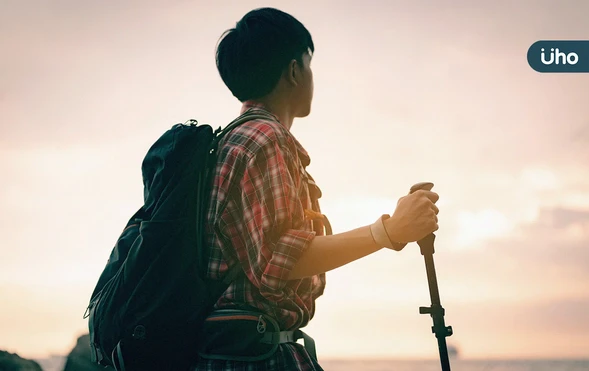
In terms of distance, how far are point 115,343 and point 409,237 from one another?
998 millimetres

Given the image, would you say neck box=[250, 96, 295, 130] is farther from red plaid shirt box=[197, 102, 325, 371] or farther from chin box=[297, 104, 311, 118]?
red plaid shirt box=[197, 102, 325, 371]

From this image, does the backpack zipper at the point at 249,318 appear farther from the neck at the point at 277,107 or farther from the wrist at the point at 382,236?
the neck at the point at 277,107

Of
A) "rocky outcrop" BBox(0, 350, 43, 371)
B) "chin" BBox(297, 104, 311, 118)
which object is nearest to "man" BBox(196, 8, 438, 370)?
"chin" BBox(297, 104, 311, 118)

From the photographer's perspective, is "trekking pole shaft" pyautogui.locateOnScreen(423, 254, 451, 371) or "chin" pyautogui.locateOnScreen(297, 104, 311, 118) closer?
"trekking pole shaft" pyautogui.locateOnScreen(423, 254, 451, 371)

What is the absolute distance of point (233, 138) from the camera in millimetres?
1912

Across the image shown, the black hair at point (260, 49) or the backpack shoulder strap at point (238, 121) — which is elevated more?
the black hair at point (260, 49)

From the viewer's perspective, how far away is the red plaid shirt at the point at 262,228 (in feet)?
5.66

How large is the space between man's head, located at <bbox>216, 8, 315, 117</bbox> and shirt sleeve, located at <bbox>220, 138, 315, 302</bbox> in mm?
434

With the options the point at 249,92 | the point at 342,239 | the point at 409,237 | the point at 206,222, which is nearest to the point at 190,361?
the point at 206,222

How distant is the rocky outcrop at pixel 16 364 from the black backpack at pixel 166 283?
13.7 metres

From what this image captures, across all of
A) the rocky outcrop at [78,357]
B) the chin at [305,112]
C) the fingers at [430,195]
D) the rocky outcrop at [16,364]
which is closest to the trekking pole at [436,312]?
the fingers at [430,195]

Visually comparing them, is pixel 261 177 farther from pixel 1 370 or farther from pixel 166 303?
pixel 1 370

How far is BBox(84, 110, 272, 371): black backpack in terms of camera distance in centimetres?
177

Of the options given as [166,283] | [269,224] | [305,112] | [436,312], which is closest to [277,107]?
[305,112]
